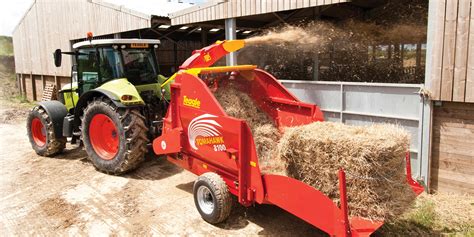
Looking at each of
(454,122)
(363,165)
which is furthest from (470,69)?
(363,165)

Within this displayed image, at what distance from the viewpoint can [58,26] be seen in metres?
15.7

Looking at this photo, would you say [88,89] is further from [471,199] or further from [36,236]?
[471,199]

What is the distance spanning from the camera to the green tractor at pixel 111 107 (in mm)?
5871

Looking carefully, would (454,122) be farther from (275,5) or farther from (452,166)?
(275,5)

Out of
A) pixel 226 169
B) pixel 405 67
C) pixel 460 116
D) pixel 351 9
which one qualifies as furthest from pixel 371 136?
pixel 405 67

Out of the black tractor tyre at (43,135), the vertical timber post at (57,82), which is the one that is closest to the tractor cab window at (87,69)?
the black tractor tyre at (43,135)

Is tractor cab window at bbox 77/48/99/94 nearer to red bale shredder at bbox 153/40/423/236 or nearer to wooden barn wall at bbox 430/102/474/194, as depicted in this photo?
red bale shredder at bbox 153/40/423/236

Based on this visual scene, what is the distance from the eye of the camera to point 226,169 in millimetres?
4324

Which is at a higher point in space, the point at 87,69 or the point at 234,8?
the point at 234,8

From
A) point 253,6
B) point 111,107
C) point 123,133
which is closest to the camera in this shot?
point 123,133

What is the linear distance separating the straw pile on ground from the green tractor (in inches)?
114

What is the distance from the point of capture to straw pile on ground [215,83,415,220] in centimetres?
322

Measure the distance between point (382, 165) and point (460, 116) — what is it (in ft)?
7.88

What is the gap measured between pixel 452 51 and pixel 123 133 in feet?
16.0
